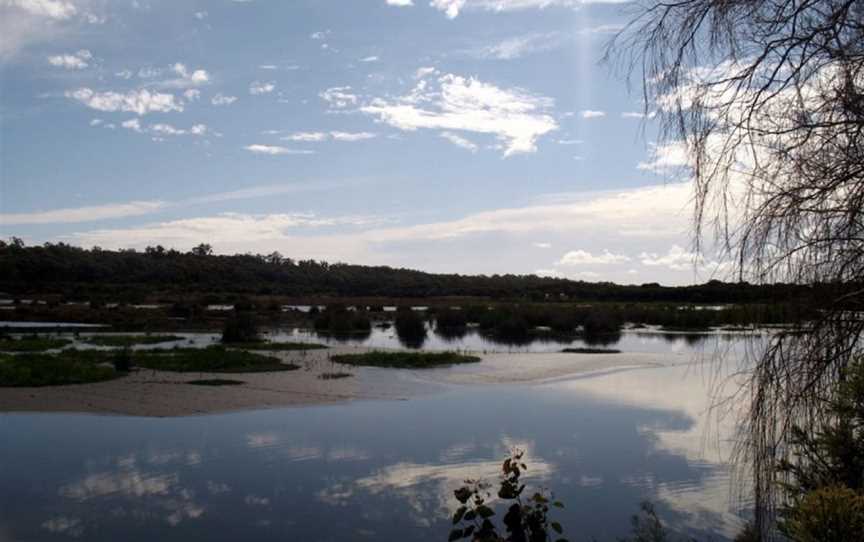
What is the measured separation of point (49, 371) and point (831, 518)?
731 inches

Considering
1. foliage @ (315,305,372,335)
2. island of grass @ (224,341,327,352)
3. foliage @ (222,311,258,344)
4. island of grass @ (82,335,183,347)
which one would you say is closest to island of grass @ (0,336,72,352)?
island of grass @ (82,335,183,347)

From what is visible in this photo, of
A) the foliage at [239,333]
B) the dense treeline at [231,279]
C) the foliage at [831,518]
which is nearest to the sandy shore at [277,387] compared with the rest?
the foliage at [239,333]

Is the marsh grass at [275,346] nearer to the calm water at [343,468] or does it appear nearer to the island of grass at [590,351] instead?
the island of grass at [590,351]

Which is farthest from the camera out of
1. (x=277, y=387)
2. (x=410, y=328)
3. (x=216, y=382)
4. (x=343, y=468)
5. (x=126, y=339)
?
(x=410, y=328)

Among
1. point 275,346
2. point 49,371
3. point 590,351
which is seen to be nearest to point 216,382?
point 49,371

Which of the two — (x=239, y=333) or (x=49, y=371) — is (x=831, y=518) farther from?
(x=239, y=333)

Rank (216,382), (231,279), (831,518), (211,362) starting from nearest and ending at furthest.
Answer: (831,518) → (216,382) → (211,362) → (231,279)

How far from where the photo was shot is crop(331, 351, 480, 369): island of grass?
22.4m

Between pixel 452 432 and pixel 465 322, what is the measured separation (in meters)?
28.2

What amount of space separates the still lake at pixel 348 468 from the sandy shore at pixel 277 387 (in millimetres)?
783

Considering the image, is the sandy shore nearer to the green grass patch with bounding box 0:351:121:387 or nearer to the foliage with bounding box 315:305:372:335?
the green grass patch with bounding box 0:351:121:387

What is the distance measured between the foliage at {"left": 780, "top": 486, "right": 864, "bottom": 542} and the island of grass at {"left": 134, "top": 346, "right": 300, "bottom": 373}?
59.7 ft

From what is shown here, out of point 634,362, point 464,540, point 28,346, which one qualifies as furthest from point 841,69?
point 28,346

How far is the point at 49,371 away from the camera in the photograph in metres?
18.1
